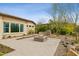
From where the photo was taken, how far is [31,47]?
11.9ft

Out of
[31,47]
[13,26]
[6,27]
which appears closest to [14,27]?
[13,26]

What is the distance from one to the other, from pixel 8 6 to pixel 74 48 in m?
1.35

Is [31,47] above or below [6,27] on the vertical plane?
below

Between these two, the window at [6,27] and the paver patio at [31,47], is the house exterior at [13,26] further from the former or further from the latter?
the paver patio at [31,47]

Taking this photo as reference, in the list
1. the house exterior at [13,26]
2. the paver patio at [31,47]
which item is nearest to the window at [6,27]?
the house exterior at [13,26]

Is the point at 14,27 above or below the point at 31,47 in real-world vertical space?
above

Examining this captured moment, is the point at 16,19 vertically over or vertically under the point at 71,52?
over

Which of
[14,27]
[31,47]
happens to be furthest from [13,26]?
[31,47]

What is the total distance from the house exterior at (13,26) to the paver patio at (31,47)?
14 centimetres

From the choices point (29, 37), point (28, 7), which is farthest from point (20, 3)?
point (29, 37)

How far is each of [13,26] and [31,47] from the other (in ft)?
1.61

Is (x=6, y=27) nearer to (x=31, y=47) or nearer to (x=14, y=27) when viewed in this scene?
(x=14, y=27)

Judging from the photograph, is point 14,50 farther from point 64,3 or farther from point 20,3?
point 64,3

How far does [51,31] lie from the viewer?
365cm
